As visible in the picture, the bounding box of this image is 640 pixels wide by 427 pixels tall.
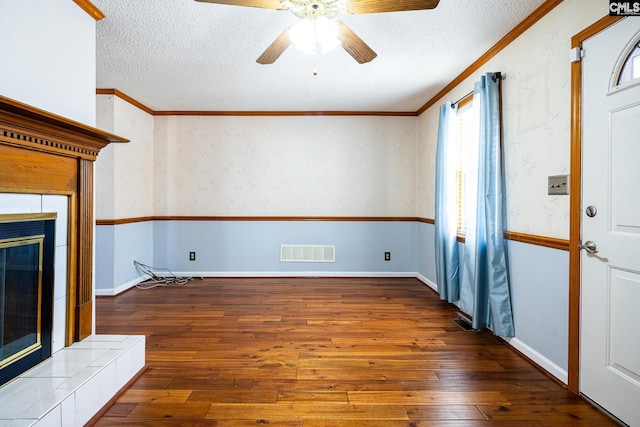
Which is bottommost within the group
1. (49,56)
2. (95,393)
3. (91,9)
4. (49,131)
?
(95,393)

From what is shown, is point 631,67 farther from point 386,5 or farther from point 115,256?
point 115,256

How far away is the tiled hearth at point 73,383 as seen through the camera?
4.66ft

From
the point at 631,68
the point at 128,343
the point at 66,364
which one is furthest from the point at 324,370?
the point at 631,68

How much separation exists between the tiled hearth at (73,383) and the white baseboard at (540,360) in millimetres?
2592

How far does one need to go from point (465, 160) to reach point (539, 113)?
1.22 metres

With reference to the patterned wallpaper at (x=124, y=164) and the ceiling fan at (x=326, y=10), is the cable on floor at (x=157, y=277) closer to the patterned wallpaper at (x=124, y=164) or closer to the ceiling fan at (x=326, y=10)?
the patterned wallpaper at (x=124, y=164)

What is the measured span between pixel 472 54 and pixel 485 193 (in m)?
1.25

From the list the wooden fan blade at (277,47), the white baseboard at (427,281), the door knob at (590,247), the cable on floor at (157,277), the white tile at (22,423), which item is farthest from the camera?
the cable on floor at (157,277)

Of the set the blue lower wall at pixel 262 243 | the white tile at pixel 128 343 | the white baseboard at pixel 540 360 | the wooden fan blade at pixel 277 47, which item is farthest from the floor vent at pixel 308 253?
the wooden fan blade at pixel 277 47

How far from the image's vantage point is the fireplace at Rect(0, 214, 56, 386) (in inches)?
64.9

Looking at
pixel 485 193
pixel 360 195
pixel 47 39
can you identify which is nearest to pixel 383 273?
pixel 360 195

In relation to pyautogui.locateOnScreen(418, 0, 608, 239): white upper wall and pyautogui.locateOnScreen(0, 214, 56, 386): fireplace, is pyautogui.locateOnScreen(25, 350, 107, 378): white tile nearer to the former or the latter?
pyautogui.locateOnScreen(0, 214, 56, 386): fireplace

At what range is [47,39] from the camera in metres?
1.90

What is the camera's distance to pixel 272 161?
4.78 m
